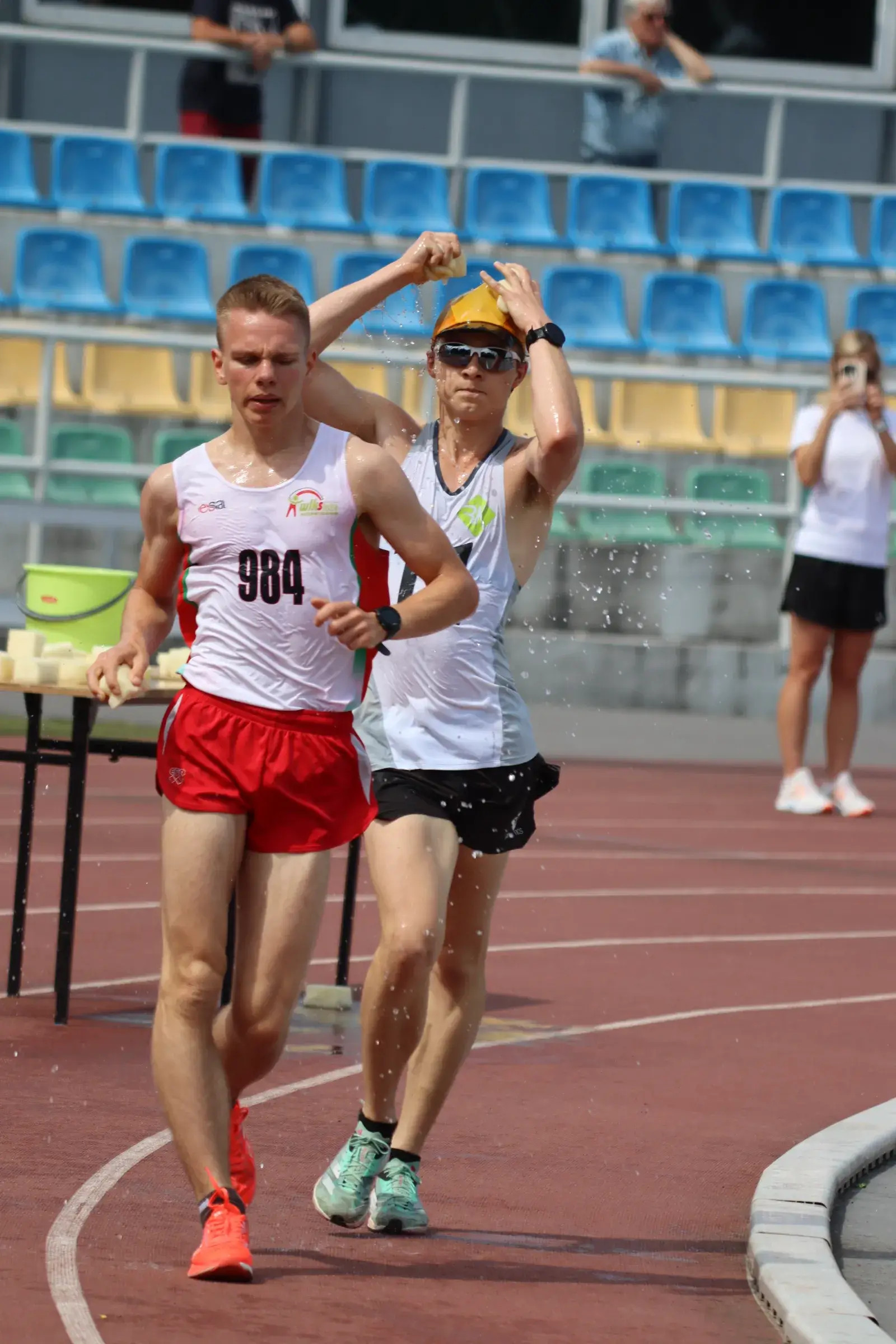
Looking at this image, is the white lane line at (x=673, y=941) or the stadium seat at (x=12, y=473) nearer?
the white lane line at (x=673, y=941)

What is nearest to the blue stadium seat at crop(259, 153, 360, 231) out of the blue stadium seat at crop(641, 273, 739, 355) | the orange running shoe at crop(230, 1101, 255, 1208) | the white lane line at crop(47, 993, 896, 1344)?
the blue stadium seat at crop(641, 273, 739, 355)

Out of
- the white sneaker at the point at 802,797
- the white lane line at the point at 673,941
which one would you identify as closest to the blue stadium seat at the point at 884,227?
the white sneaker at the point at 802,797

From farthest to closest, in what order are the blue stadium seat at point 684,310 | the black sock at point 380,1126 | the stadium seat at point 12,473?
the blue stadium seat at point 684,310
the stadium seat at point 12,473
the black sock at point 380,1126

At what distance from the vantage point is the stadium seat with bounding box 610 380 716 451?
1945 centimetres

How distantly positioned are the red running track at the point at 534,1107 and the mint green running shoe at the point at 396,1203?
59 millimetres

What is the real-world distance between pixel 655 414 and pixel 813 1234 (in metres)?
14.8

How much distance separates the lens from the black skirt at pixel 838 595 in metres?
13.5

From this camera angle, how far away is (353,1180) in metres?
5.39

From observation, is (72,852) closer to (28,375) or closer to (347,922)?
(347,922)

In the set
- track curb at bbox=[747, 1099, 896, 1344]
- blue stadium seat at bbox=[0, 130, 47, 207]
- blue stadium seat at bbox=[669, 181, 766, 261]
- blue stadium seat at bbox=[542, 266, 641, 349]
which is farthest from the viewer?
blue stadium seat at bbox=[669, 181, 766, 261]

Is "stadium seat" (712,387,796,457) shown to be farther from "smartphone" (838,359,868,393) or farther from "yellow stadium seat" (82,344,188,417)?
"smartphone" (838,359,868,393)

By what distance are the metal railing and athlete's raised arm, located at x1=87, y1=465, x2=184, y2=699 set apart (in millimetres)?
16613

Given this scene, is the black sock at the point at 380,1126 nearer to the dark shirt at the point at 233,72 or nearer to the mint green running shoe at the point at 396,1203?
the mint green running shoe at the point at 396,1203

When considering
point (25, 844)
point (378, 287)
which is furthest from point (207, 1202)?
point (25, 844)
